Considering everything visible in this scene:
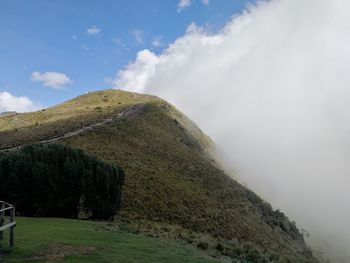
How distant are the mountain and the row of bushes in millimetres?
4083

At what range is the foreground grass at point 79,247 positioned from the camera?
55.8 feet

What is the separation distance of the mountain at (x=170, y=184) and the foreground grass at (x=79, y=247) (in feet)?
21.2

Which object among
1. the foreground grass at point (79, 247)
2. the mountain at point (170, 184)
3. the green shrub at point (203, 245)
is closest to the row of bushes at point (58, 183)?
the mountain at point (170, 184)

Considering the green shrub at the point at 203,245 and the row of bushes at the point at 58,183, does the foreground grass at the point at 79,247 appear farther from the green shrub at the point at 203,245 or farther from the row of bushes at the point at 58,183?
the row of bushes at the point at 58,183

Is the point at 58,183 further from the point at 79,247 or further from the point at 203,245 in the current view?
the point at 79,247

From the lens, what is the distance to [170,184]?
52.0 meters

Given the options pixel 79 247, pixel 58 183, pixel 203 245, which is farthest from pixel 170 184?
pixel 79 247

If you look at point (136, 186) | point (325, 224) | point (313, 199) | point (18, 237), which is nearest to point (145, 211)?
point (136, 186)

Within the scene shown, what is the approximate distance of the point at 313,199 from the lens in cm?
12244

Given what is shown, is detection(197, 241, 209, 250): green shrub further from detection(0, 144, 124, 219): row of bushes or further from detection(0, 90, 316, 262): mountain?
detection(0, 144, 124, 219): row of bushes

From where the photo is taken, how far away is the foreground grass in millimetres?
17000

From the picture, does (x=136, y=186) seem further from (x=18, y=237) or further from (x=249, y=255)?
(x=18, y=237)

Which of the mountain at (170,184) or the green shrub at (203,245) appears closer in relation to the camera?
the green shrub at (203,245)

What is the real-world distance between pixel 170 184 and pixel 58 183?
19.9 metres
